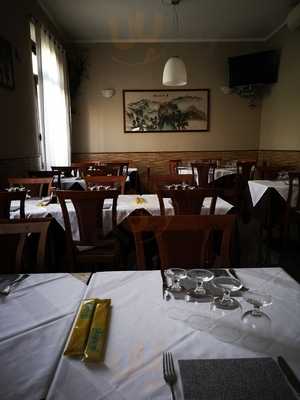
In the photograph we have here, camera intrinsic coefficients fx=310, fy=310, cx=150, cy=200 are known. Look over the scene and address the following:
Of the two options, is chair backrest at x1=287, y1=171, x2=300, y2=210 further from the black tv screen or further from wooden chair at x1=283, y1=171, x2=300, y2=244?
the black tv screen

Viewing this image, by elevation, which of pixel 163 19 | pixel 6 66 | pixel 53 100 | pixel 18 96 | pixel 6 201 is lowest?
pixel 6 201

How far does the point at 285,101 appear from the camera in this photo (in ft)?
19.8

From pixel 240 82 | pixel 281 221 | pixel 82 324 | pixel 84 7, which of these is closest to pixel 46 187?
pixel 281 221

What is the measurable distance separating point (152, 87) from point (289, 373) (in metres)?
6.96

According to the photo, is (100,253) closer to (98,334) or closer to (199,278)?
(199,278)

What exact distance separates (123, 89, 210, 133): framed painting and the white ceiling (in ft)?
3.80

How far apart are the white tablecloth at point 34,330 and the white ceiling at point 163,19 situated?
17.1 ft

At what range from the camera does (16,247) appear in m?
1.45

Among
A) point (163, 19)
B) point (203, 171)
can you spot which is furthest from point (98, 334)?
point (163, 19)

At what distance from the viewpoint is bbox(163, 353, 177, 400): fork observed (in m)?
0.62

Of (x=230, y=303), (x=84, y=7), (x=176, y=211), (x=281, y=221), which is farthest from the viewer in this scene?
(x=84, y=7)

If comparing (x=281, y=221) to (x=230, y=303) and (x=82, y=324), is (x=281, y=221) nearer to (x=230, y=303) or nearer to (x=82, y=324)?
(x=230, y=303)

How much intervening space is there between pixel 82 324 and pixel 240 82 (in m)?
6.76

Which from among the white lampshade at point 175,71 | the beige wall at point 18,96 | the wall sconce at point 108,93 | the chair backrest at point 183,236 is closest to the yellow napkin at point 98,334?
the chair backrest at point 183,236
